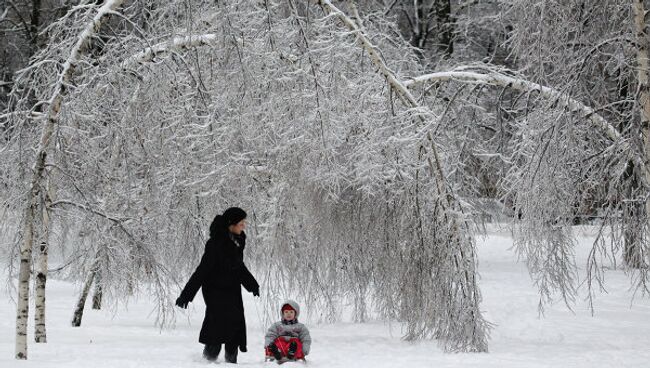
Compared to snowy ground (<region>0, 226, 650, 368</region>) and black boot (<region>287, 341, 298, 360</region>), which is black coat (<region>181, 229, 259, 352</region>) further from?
black boot (<region>287, 341, 298, 360</region>)

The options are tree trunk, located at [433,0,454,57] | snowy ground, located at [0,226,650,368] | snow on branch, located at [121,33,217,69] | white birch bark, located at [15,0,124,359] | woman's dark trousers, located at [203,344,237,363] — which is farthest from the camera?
tree trunk, located at [433,0,454,57]

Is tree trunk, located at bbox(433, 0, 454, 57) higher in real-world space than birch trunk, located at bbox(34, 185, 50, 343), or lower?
higher

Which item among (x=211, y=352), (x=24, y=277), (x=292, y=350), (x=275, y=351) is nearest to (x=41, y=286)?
(x=24, y=277)

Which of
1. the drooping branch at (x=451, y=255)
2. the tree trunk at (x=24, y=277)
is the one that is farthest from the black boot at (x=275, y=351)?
the tree trunk at (x=24, y=277)

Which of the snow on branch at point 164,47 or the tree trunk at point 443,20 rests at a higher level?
the tree trunk at point 443,20

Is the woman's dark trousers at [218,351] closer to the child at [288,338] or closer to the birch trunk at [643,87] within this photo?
the child at [288,338]

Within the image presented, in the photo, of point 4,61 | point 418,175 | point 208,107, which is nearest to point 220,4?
point 208,107

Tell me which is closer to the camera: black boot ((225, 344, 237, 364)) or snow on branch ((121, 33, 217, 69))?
black boot ((225, 344, 237, 364))

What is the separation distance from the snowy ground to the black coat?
29 cm

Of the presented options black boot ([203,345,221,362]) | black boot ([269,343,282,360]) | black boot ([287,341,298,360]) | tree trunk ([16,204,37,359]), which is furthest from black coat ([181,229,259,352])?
tree trunk ([16,204,37,359])

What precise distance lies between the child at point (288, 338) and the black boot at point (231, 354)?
28 centimetres

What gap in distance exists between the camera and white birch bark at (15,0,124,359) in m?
7.60

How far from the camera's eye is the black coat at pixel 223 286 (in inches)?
307

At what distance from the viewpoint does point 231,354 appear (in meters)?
7.93
